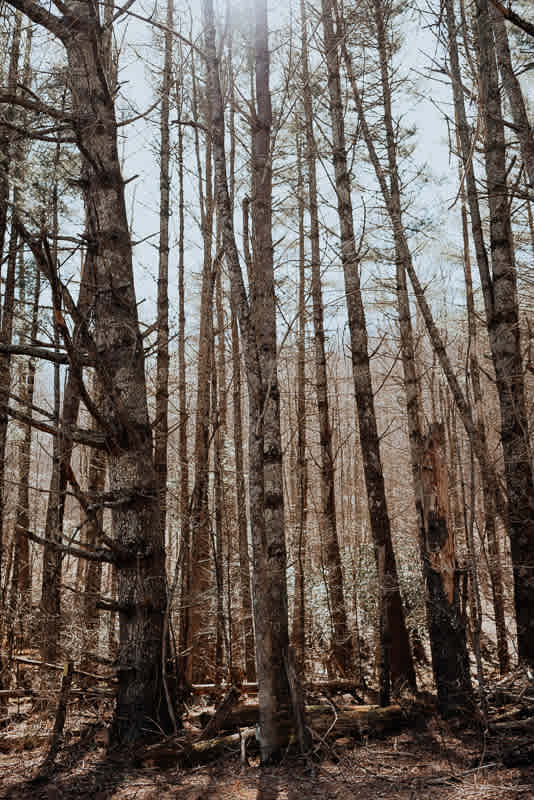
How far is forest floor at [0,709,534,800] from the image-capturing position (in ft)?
10.7

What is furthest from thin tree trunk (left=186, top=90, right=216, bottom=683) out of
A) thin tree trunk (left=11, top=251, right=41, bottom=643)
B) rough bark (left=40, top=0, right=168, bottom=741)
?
rough bark (left=40, top=0, right=168, bottom=741)

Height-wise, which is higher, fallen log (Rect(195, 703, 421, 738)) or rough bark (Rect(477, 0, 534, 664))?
rough bark (Rect(477, 0, 534, 664))

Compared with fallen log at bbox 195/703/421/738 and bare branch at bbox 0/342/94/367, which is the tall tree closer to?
bare branch at bbox 0/342/94/367

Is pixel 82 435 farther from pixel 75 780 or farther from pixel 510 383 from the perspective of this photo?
pixel 510 383

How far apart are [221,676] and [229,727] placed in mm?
3974

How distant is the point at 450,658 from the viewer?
4.79 metres

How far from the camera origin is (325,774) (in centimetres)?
355

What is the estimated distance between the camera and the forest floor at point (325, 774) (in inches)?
128

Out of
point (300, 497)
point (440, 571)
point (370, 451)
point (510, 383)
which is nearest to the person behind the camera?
point (440, 571)

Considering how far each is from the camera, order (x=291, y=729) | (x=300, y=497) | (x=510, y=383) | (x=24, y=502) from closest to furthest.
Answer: (x=291, y=729)
(x=510, y=383)
(x=300, y=497)
(x=24, y=502)

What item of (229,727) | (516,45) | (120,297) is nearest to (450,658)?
(229,727)

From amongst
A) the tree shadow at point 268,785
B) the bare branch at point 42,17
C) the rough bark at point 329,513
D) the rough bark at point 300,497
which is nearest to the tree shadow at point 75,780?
the tree shadow at point 268,785

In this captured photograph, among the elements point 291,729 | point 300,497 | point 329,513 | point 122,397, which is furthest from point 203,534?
point 291,729

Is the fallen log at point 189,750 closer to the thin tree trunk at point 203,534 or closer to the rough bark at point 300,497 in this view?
the rough bark at point 300,497
